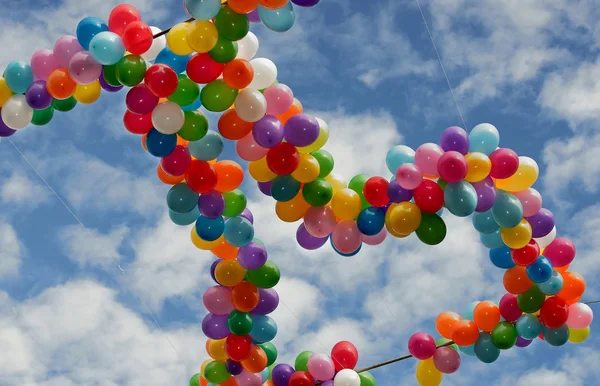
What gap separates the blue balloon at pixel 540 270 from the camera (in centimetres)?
542

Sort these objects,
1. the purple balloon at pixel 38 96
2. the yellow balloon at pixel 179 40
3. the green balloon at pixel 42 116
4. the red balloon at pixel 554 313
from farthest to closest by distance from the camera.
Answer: the red balloon at pixel 554 313 → the green balloon at pixel 42 116 → the purple balloon at pixel 38 96 → the yellow balloon at pixel 179 40

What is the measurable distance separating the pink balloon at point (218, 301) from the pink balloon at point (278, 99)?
4.49 feet

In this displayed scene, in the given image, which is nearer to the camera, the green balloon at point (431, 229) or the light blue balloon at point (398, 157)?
the green balloon at point (431, 229)

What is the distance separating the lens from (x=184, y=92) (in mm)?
A: 5066

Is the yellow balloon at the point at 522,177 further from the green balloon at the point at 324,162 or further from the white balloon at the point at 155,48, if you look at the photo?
the white balloon at the point at 155,48

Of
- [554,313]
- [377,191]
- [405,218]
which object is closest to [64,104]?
[377,191]

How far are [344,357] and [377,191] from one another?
1.38 m

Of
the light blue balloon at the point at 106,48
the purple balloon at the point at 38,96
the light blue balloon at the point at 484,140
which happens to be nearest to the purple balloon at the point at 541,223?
the light blue balloon at the point at 484,140

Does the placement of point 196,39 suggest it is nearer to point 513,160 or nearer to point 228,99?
point 228,99

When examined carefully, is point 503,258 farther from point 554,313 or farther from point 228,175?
point 228,175

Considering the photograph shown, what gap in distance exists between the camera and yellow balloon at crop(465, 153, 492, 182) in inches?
200

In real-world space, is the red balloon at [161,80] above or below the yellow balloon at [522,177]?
above

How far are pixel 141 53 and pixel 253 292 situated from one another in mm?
1833

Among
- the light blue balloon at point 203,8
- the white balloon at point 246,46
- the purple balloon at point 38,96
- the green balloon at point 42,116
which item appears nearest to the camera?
the light blue balloon at point 203,8
